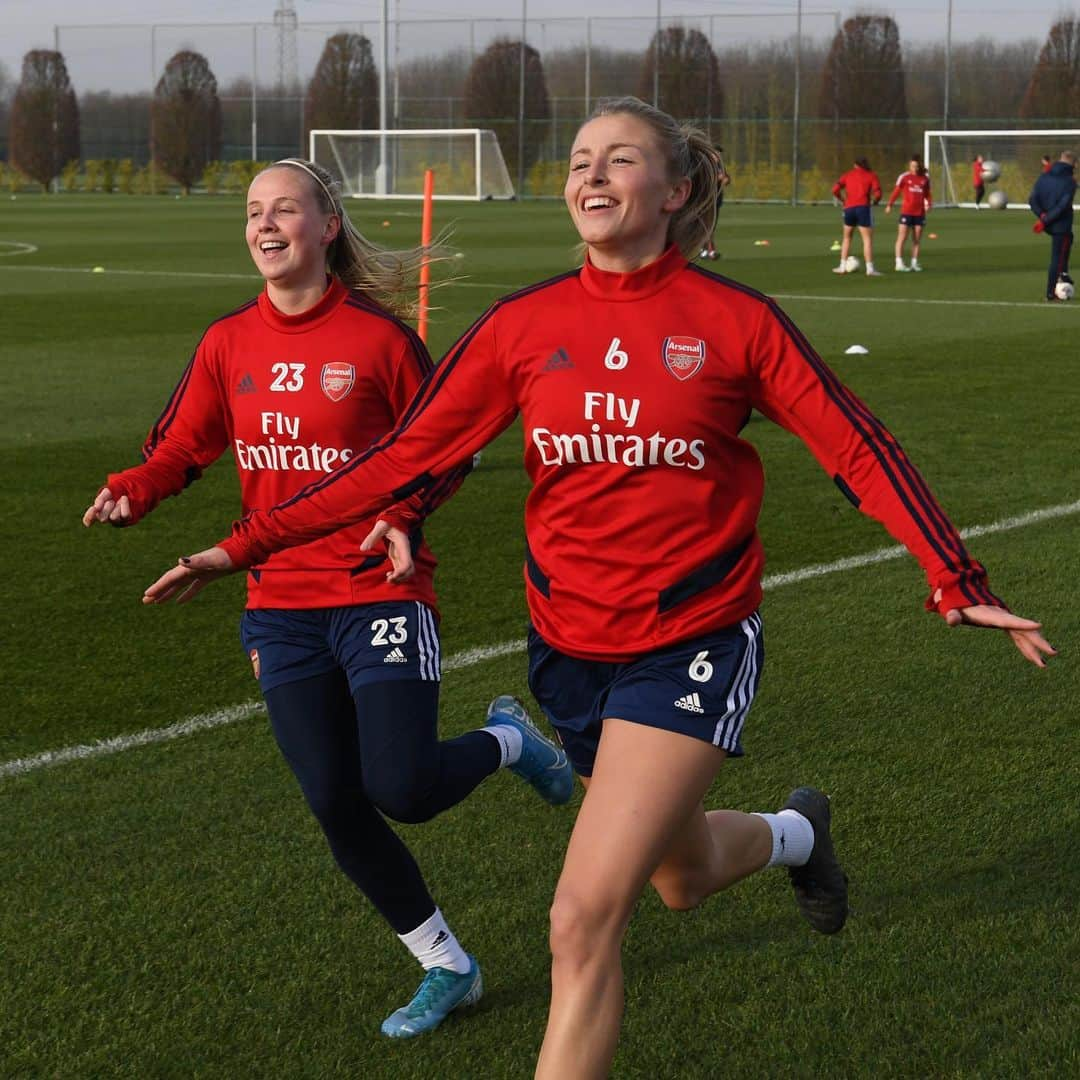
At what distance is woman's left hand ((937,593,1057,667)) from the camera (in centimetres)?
299

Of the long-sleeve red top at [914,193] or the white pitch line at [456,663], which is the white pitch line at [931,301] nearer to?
the long-sleeve red top at [914,193]

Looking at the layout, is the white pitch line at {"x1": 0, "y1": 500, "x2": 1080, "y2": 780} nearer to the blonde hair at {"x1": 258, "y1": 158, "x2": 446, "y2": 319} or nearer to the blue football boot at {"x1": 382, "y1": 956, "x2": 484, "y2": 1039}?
the blonde hair at {"x1": 258, "y1": 158, "x2": 446, "y2": 319}

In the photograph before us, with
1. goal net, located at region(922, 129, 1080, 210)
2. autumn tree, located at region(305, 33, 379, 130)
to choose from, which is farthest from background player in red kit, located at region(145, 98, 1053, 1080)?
autumn tree, located at region(305, 33, 379, 130)

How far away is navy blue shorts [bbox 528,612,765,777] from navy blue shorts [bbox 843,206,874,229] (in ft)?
74.9

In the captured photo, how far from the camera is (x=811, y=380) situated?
332cm

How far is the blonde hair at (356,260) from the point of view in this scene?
4.35 meters

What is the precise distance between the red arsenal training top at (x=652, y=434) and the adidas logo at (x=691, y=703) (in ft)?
0.42

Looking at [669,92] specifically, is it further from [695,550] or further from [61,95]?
[695,550]

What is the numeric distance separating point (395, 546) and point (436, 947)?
0.86 m

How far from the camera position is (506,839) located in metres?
4.75

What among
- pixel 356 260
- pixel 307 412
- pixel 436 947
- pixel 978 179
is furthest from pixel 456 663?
pixel 978 179

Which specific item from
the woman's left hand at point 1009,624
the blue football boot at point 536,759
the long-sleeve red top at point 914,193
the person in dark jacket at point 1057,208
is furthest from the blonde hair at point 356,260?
the long-sleeve red top at point 914,193

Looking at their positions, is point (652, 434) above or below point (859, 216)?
below

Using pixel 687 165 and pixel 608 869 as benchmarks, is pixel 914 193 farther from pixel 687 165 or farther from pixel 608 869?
pixel 608 869
